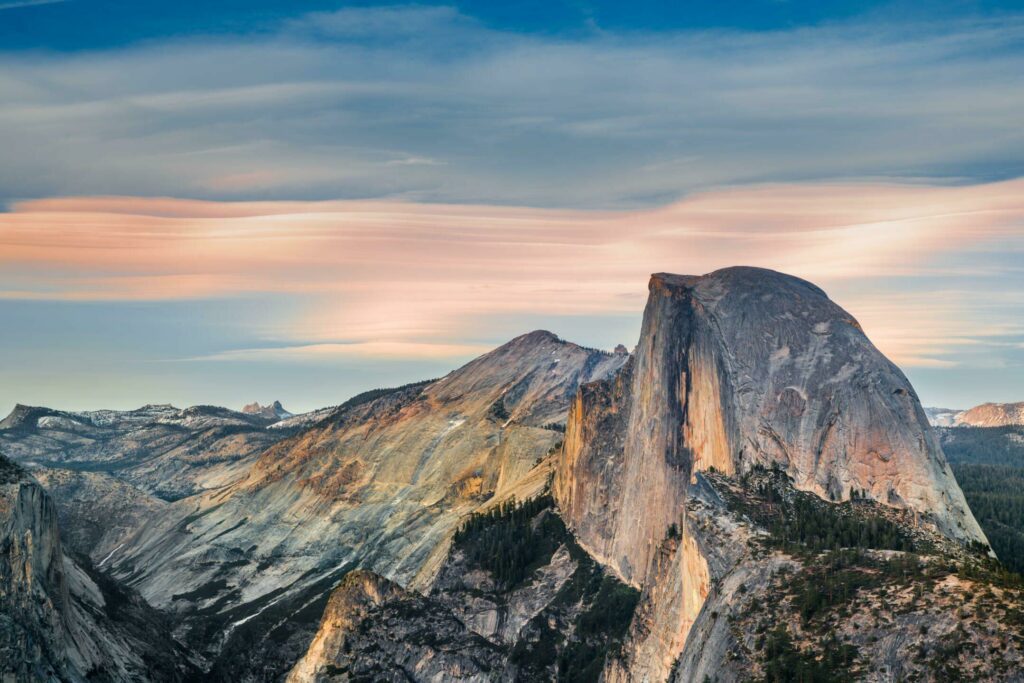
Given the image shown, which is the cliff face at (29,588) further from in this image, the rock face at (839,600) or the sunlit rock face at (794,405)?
the sunlit rock face at (794,405)

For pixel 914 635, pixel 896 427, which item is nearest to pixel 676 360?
pixel 896 427

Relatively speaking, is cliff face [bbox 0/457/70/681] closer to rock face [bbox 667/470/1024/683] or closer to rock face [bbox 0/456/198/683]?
rock face [bbox 0/456/198/683]

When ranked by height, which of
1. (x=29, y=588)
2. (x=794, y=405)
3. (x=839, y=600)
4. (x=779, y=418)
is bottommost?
(x=29, y=588)

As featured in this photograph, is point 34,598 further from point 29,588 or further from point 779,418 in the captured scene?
point 779,418

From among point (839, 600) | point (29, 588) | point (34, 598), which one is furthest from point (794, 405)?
point (29, 588)

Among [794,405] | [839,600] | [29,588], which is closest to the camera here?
[839,600]

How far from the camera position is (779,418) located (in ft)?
572

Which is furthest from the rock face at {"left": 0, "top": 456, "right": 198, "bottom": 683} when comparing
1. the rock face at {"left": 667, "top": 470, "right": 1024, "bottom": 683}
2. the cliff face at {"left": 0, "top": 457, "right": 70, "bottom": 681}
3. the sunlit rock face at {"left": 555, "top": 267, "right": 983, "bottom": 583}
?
the sunlit rock face at {"left": 555, "top": 267, "right": 983, "bottom": 583}

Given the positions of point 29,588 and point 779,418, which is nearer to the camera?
point 29,588

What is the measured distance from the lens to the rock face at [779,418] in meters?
160

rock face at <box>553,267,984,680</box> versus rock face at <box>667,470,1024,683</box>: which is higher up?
rock face at <box>553,267,984,680</box>

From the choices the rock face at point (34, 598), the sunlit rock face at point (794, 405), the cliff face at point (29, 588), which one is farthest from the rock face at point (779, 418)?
the cliff face at point (29, 588)

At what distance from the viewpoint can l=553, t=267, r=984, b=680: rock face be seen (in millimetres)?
160000

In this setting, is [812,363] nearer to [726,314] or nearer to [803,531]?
[726,314]
